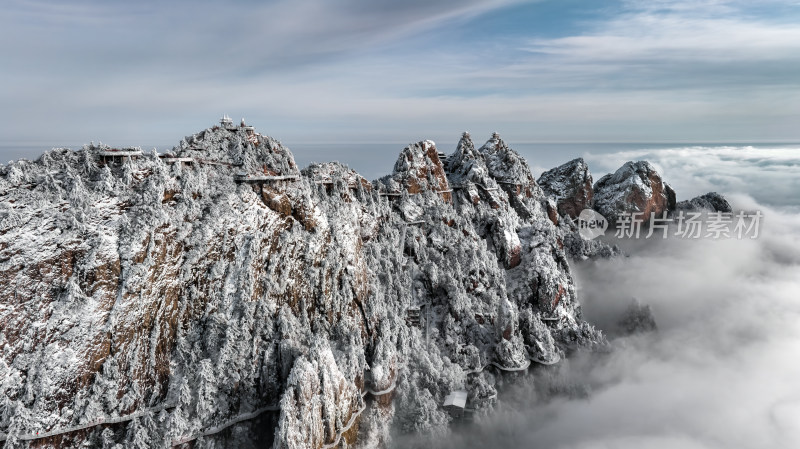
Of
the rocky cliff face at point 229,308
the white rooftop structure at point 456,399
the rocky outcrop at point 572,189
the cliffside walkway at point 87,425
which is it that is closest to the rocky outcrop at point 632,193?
the rocky outcrop at point 572,189

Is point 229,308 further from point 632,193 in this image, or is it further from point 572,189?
point 632,193

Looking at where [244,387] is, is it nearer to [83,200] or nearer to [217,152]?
[83,200]

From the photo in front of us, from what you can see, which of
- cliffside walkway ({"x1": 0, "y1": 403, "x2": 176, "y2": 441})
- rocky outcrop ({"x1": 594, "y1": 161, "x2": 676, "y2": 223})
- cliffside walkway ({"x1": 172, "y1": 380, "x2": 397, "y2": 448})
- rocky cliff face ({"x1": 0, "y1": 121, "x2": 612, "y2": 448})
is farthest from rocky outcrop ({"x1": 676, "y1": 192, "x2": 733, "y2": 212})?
cliffside walkway ({"x1": 0, "y1": 403, "x2": 176, "y2": 441})

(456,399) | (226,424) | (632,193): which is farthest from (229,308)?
(632,193)

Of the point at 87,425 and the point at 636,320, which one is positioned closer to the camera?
the point at 87,425

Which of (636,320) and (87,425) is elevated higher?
(87,425)

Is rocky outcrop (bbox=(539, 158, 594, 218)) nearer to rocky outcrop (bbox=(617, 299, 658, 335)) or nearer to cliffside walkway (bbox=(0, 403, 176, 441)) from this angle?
rocky outcrop (bbox=(617, 299, 658, 335))

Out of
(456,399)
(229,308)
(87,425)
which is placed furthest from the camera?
(456,399)

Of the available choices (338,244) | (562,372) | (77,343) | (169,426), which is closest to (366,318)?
(338,244)
